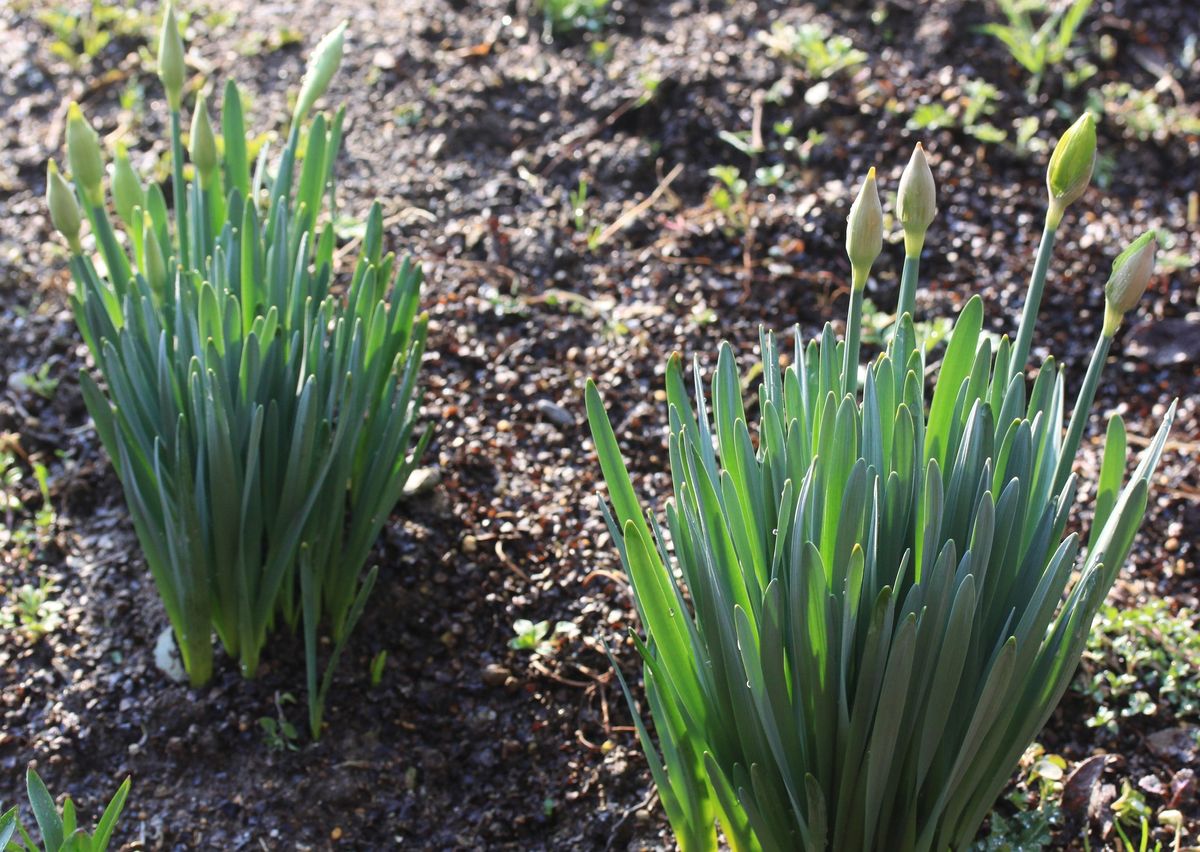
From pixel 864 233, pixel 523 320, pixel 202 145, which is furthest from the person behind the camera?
pixel 523 320

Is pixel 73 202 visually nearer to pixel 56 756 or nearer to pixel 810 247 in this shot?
pixel 56 756

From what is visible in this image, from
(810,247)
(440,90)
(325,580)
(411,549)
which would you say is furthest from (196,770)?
(440,90)

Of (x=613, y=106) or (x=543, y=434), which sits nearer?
(x=543, y=434)

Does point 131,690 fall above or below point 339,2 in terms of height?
below

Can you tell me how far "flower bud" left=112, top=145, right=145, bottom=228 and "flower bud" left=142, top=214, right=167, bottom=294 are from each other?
0.11 metres

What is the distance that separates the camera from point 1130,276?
1.48 m

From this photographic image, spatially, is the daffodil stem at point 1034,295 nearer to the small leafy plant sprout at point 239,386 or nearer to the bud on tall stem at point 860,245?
the bud on tall stem at point 860,245

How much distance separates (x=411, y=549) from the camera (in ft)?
7.98

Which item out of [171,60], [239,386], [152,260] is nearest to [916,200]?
[239,386]

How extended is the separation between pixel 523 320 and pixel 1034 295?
161 cm

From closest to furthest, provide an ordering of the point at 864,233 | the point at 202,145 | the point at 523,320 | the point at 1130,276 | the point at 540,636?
the point at 1130,276
the point at 864,233
the point at 202,145
the point at 540,636
the point at 523,320

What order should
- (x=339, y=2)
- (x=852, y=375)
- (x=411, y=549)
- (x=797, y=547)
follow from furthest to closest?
(x=339, y=2) → (x=411, y=549) → (x=852, y=375) → (x=797, y=547)

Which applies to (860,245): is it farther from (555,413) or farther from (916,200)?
Result: (555,413)

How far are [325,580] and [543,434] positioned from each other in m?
0.69
